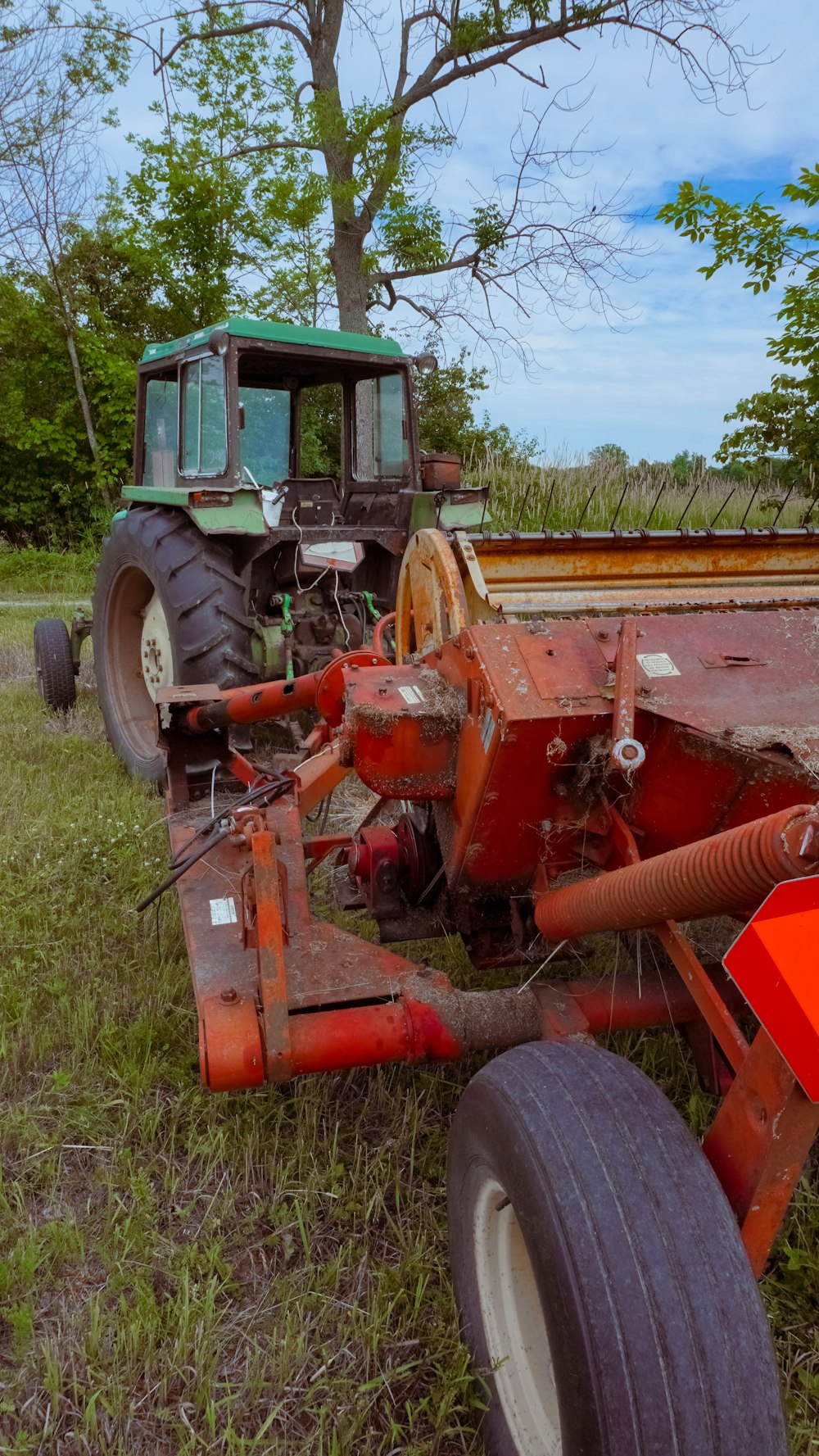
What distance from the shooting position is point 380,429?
5.76 m

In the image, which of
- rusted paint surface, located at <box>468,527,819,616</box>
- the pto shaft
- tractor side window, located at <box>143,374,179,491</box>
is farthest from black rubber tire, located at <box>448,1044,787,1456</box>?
tractor side window, located at <box>143,374,179,491</box>

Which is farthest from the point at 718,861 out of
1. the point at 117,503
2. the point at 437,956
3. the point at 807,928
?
the point at 117,503

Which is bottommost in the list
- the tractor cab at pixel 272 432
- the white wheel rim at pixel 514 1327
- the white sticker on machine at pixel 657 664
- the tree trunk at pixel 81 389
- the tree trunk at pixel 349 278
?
the white wheel rim at pixel 514 1327

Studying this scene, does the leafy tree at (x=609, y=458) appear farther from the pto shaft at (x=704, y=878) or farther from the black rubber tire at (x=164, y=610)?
the pto shaft at (x=704, y=878)

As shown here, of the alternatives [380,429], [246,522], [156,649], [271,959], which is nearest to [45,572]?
[380,429]

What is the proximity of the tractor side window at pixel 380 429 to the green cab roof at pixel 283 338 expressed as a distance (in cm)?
25

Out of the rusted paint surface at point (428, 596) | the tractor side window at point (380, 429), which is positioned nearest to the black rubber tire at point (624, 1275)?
the rusted paint surface at point (428, 596)

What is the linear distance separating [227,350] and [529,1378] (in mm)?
4348

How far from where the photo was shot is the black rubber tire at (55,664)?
579cm

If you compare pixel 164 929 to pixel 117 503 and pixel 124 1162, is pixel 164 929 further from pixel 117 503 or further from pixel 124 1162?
pixel 117 503

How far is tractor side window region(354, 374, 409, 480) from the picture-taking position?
561cm

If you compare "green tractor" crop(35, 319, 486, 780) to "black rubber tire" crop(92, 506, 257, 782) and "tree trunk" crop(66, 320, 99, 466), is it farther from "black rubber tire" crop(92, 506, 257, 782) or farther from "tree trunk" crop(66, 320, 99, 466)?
"tree trunk" crop(66, 320, 99, 466)

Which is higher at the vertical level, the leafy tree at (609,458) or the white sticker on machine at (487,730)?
the leafy tree at (609,458)

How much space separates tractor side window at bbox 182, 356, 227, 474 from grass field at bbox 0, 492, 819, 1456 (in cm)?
265
